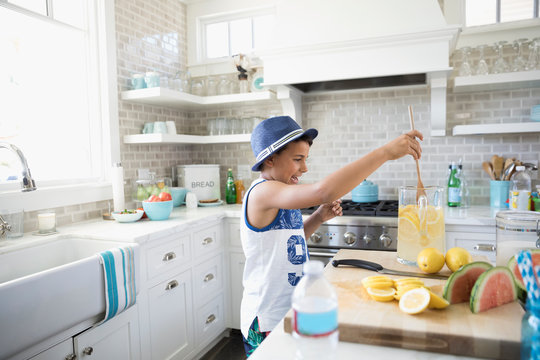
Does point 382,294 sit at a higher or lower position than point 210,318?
higher

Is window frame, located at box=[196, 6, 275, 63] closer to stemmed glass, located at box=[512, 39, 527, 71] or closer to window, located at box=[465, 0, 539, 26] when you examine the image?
window, located at box=[465, 0, 539, 26]

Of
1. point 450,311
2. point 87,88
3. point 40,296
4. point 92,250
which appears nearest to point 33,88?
point 87,88

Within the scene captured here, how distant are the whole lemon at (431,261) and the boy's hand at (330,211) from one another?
398 millimetres

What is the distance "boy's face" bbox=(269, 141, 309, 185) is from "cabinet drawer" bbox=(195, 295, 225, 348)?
5.13ft

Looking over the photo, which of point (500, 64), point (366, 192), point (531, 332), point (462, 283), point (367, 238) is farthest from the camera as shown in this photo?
point (366, 192)

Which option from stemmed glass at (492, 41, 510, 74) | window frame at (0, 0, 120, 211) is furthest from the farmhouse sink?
stemmed glass at (492, 41, 510, 74)

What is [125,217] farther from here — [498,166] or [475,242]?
[498,166]

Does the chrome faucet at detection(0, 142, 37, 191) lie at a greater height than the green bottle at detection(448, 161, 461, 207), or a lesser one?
greater

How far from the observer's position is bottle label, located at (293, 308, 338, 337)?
26.8 inches

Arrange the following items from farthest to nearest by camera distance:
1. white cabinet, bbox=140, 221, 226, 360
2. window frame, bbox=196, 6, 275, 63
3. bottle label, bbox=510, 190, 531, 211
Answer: window frame, bbox=196, 6, 275, 63, bottle label, bbox=510, 190, 531, 211, white cabinet, bbox=140, 221, 226, 360

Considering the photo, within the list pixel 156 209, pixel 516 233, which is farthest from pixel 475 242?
pixel 156 209

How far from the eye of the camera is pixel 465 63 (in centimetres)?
271

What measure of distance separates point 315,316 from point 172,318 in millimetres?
1913

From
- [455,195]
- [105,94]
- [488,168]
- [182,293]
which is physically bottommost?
[182,293]
